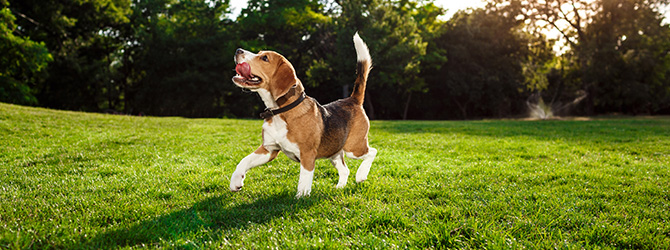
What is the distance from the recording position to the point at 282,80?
4.04 metres

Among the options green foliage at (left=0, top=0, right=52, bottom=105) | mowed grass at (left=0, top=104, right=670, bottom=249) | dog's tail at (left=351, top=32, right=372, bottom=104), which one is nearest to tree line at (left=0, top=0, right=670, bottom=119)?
green foliage at (left=0, top=0, right=52, bottom=105)

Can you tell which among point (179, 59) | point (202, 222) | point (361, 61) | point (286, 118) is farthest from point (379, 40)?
point (202, 222)

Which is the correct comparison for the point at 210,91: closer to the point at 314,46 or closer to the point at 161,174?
the point at 314,46

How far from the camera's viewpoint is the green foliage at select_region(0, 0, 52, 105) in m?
23.1

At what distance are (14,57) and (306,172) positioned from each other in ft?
91.9

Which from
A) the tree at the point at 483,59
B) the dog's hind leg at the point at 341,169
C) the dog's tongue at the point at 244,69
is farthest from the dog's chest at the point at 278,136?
the tree at the point at 483,59

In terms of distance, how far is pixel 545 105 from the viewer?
37438 millimetres

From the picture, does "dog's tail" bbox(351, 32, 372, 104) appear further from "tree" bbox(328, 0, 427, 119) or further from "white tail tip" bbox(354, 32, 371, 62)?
"tree" bbox(328, 0, 427, 119)

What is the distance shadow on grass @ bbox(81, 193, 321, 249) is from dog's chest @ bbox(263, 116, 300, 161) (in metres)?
0.56

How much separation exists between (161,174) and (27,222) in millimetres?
2384

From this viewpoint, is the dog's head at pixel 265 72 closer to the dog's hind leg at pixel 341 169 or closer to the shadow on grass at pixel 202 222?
the shadow on grass at pixel 202 222

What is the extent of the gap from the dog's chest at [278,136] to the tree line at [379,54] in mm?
23834

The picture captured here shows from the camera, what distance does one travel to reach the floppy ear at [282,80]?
13.2 feet

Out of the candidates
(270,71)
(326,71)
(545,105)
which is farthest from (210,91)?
(270,71)
